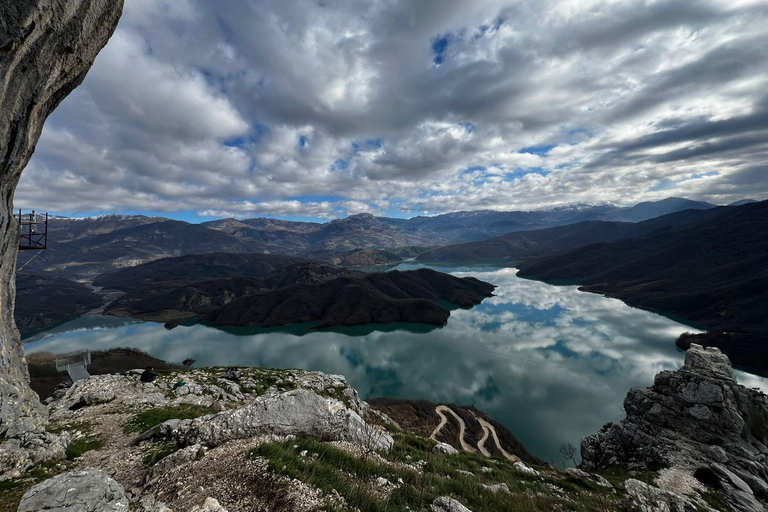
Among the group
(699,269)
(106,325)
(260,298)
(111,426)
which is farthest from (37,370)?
(699,269)

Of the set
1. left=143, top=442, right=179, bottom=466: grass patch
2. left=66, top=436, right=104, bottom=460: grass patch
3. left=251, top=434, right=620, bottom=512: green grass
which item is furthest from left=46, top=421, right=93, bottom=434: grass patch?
left=251, top=434, right=620, bottom=512: green grass

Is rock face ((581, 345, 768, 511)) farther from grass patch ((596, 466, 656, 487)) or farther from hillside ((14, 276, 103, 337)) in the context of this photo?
A: hillside ((14, 276, 103, 337))

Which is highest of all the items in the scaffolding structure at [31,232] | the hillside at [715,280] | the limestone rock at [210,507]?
the scaffolding structure at [31,232]

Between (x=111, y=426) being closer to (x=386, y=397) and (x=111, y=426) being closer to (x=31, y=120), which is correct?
(x=31, y=120)

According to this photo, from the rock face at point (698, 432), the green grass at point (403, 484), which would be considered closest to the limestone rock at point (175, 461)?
the green grass at point (403, 484)

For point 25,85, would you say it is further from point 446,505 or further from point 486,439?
point 486,439

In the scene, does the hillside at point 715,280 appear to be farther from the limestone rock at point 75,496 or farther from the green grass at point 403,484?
the limestone rock at point 75,496
